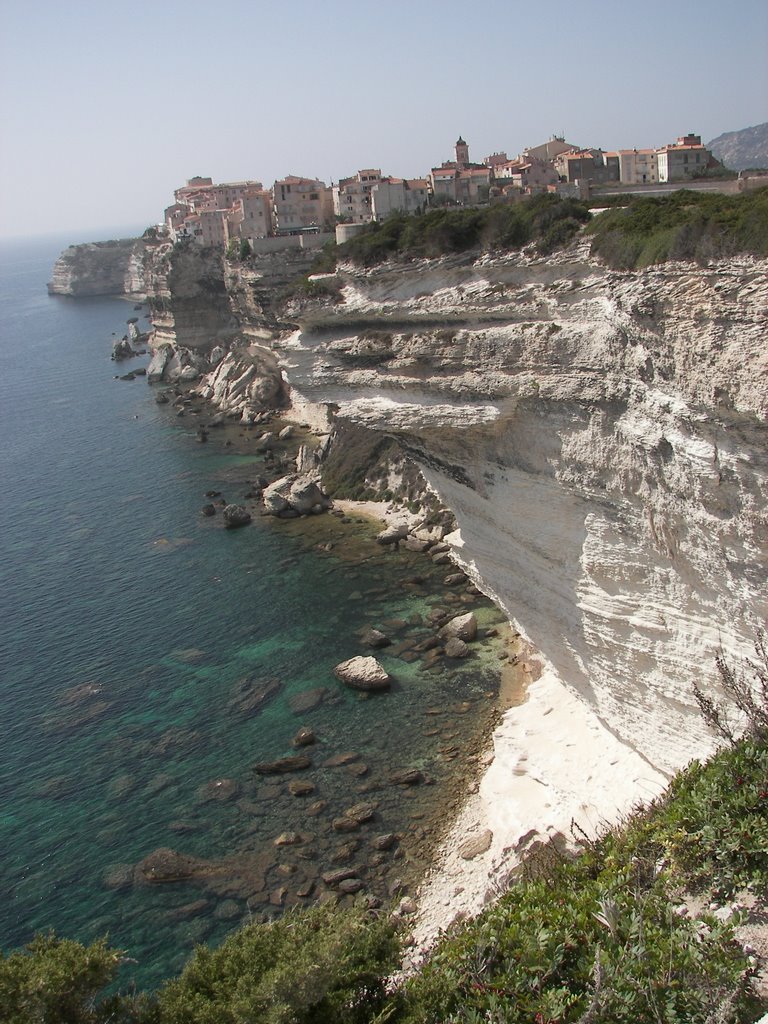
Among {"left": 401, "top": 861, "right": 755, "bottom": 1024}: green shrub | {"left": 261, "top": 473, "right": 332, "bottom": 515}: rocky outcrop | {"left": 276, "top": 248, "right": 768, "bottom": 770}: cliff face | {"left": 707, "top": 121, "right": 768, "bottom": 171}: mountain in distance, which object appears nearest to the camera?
{"left": 401, "top": 861, "right": 755, "bottom": 1024}: green shrub

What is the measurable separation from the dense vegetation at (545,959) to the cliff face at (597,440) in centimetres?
411

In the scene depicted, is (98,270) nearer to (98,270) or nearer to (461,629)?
(98,270)

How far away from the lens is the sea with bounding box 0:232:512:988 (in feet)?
61.3

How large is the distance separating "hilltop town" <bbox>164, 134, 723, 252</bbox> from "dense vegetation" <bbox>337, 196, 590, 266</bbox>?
1000 inches

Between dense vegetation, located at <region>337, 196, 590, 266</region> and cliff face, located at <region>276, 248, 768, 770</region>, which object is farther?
dense vegetation, located at <region>337, 196, 590, 266</region>

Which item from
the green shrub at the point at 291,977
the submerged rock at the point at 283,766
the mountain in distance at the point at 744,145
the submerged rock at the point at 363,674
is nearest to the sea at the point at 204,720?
the submerged rock at the point at 283,766

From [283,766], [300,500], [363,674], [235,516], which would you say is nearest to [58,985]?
[283,766]

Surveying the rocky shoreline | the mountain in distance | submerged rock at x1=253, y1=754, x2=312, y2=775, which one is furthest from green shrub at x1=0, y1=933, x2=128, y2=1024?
the mountain in distance

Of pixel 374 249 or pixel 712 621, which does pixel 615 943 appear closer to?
pixel 712 621

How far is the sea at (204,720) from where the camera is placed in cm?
1867

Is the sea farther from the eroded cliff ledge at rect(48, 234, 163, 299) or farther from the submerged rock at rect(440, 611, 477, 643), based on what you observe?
the eroded cliff ledge at rect(48, 234, 163, 299)

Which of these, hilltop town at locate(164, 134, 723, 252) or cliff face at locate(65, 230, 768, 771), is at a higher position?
hilltop town at locate(164, 134, 723, 252)

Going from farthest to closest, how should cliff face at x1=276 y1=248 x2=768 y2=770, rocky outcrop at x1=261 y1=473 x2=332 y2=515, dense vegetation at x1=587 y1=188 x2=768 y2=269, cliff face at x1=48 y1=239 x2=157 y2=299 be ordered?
cliff face at x1=48 y1=239 x2=157 y2=299, rocky outcrop at x1=261 y1=473 x2=332 y2=515, dense vegetation at x1=587 y1=188 x2=768 y2=269, cliff face at x1=276 y1=248 x2=768 y2=770

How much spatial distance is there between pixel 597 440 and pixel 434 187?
5316cm
